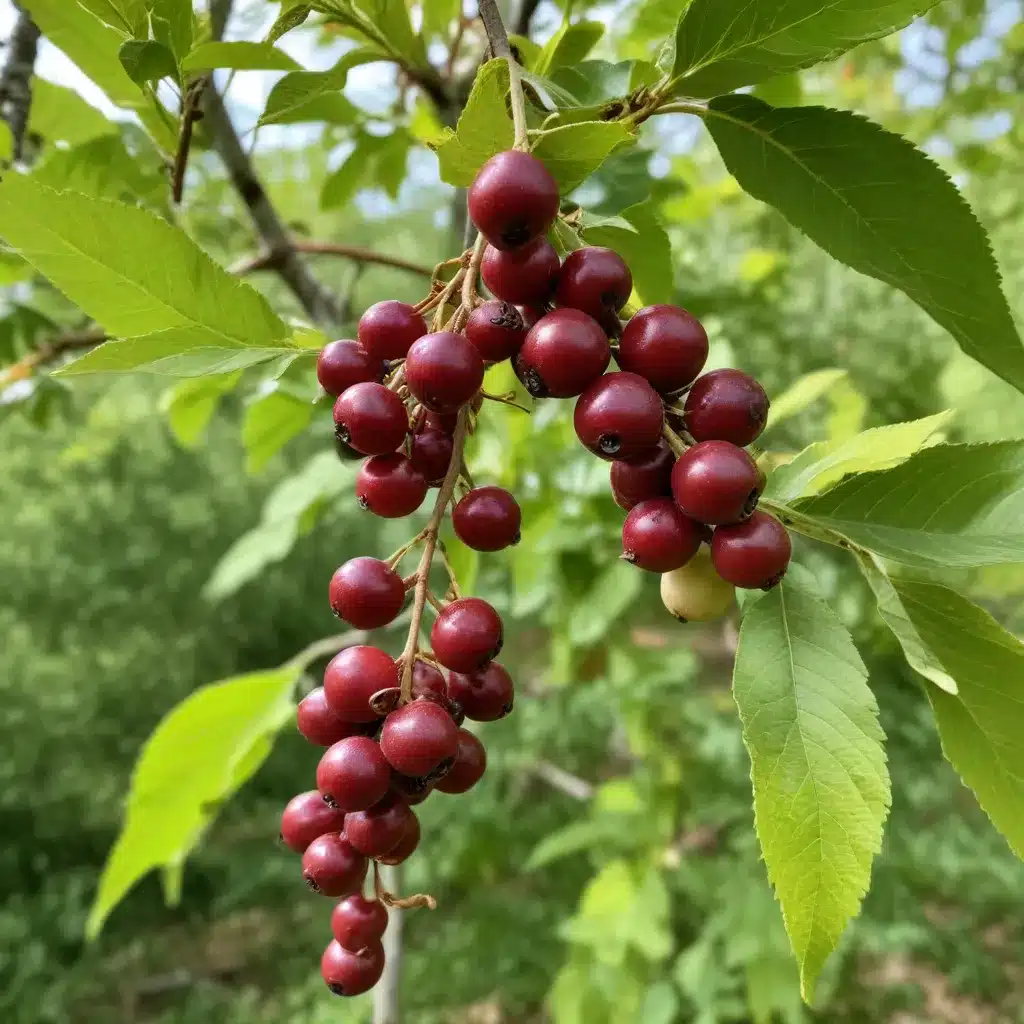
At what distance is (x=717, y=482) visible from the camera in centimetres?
41

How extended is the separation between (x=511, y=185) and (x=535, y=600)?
45.7 inches

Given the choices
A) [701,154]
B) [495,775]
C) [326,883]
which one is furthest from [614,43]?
[495,775]

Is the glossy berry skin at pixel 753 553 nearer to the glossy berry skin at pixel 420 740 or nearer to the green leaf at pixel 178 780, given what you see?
the glossy berry skin at pixel 420 740

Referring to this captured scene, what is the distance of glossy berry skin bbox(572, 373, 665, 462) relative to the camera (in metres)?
0.42

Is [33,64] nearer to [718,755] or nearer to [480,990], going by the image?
[718,755]

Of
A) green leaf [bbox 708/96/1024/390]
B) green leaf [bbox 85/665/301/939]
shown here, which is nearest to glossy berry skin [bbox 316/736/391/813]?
green leaf [bbox 708/96/1024/390]

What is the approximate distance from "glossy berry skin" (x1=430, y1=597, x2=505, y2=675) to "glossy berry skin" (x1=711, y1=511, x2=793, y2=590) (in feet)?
0.45

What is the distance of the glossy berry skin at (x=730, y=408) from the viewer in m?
0.45

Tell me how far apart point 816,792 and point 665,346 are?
242 millimetres

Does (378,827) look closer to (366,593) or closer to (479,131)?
(366,593)

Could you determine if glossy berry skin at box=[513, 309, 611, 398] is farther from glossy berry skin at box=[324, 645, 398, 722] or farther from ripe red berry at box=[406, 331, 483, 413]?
glossy berry skin at box=[324, 645, 398, 722]

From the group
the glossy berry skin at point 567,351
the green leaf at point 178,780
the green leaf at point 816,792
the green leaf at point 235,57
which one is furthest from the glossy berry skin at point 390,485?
the green leaf at point 178,780

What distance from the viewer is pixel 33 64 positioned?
93 cm

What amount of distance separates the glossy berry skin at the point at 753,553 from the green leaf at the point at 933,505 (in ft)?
0.26
